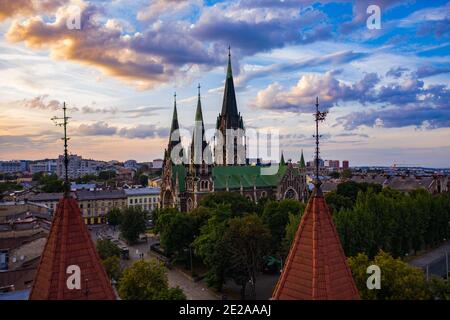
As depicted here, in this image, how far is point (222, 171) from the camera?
84.8 metres

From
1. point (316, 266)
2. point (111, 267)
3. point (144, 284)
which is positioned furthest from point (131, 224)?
point (316, 266)

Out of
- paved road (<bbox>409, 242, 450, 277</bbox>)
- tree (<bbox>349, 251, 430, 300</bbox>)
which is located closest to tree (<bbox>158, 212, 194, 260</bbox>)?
paved road (<bbox>409, 242, 450, 277</bbox>)

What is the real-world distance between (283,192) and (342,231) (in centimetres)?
5101

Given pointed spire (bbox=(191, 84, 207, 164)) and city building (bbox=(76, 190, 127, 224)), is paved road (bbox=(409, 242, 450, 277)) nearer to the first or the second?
pointed spire (bbox=(191, 84, 207, 164))

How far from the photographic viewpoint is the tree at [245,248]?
35906 millimetres

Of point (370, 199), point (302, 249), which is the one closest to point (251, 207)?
point (370, 199)

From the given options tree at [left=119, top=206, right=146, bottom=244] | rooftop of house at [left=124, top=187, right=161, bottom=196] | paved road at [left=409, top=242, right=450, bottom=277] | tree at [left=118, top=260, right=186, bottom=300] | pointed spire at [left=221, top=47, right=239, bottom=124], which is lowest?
paved road at [left=409, top=242, right=450, bottom=277]

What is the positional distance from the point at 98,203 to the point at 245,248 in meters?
64.6

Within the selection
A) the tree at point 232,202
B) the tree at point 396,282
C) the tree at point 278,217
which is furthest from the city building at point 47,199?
the tree at point 396,282

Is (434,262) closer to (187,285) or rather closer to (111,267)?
(187,285)

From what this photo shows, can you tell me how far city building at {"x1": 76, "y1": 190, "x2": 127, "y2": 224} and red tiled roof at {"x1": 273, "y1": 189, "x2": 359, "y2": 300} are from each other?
85.8 m

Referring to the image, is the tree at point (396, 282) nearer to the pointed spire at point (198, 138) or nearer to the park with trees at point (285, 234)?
the park with trees at point (285, 234)

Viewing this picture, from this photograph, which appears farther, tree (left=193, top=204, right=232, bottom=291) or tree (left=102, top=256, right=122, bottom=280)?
tree (left=193, top=204, right=232, bottom=291)

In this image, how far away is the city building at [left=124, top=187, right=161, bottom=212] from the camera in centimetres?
9981
